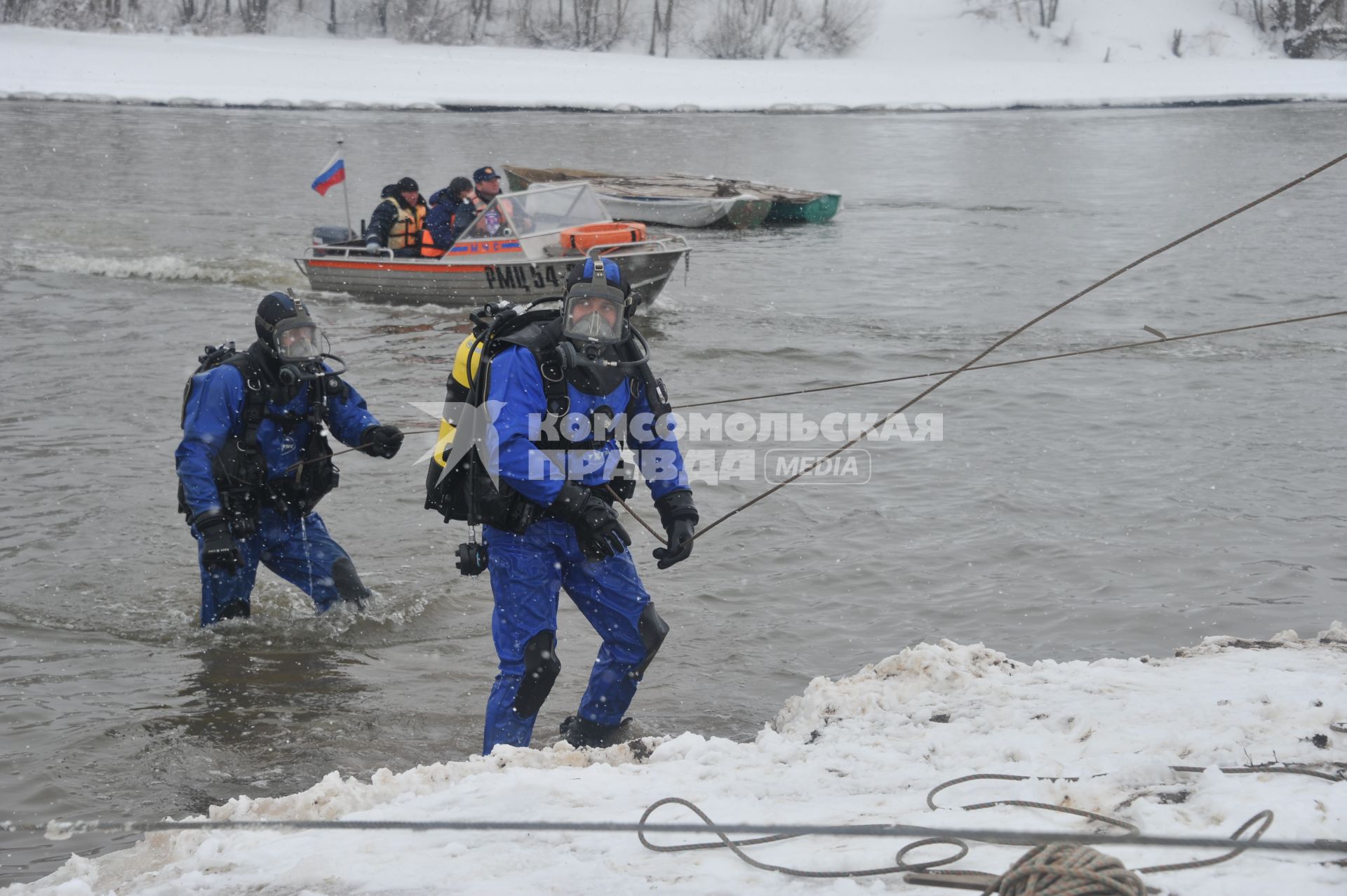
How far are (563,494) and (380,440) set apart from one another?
6.14 ft

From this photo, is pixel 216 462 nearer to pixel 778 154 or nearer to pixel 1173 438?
pixel 1173 438

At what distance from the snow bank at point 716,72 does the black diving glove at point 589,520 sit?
40.7 metres

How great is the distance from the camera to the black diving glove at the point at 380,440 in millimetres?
6090

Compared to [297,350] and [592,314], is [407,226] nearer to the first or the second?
[297,350]

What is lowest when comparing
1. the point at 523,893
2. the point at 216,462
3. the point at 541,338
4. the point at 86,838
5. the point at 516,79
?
the point at 86,838

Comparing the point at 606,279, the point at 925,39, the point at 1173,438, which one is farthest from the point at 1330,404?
the point at 925,39

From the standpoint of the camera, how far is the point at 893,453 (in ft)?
32.8

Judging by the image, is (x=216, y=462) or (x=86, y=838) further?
(x=216, y=462)

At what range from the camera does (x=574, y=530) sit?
15.5 feet

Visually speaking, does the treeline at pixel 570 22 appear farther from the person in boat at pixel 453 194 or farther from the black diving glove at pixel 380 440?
the black diving glove at pixel 380 440

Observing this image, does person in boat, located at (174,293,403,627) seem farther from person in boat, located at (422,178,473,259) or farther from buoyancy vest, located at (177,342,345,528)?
person in boat, located at (422,178,473,259)

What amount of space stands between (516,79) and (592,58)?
6571 mm

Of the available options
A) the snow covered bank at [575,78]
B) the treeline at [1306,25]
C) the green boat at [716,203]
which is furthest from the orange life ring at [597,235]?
the treeline at [1306,25]

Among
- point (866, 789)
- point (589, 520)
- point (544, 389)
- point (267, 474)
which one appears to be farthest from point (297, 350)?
point (866, 789)
